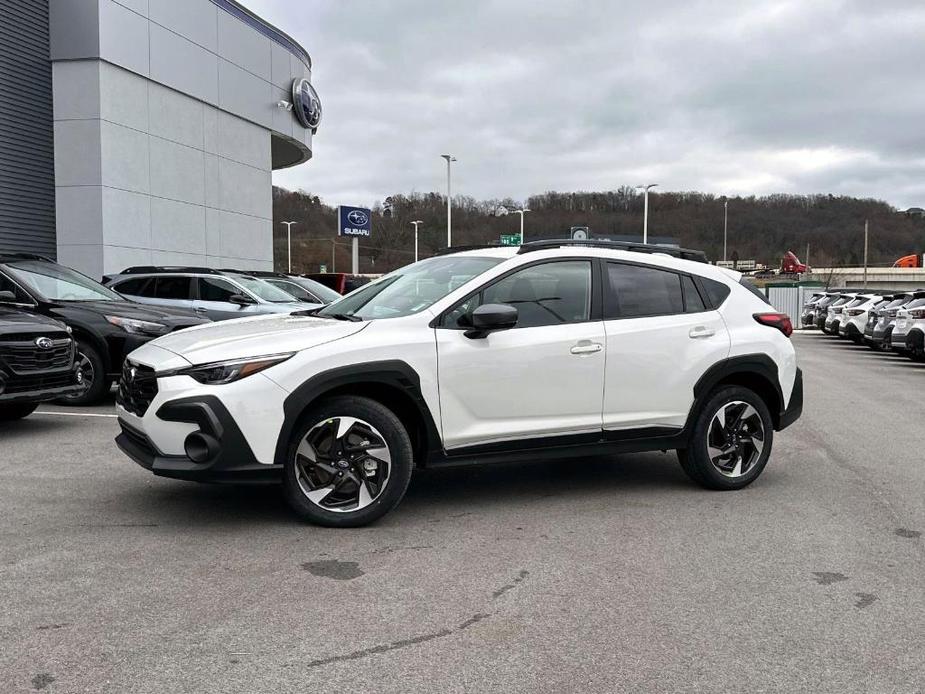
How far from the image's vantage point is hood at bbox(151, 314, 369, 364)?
4.88m

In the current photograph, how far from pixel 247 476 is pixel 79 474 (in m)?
2.31

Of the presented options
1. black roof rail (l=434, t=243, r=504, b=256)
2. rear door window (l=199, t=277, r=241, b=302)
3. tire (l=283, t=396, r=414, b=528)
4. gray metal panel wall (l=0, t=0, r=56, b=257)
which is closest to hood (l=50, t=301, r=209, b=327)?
rear door window (l=199, t=277, r=241, b=302)

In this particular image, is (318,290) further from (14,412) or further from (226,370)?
(226,370)

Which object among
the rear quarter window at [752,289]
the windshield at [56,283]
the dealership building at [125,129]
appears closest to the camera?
the rear quarter window at [752,289]

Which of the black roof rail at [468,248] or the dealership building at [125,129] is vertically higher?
the dealership building at [125,129]

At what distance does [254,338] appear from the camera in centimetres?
504

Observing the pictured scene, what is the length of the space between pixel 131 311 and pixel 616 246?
6.16 metres

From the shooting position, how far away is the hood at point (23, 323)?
7715 mm

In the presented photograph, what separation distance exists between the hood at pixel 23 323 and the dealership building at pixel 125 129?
1203 centimetres

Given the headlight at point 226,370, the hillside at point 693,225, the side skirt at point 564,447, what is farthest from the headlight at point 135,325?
the hillside at point 693,225

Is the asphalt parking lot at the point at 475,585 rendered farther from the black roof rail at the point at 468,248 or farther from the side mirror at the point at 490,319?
the black roof rail at the point at 468,248

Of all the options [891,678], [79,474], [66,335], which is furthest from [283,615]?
[66,335]

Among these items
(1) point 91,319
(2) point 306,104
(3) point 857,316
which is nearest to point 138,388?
(1) point 91,319

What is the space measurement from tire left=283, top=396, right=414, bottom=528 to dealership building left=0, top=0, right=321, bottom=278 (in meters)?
16.5
